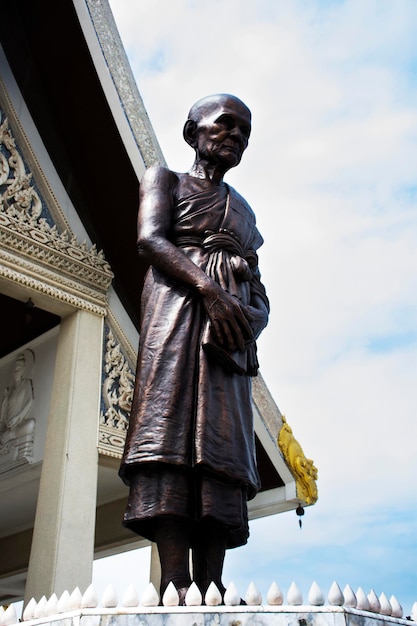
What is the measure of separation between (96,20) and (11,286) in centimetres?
222

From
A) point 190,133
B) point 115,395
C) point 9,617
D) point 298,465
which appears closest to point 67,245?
point 115,395

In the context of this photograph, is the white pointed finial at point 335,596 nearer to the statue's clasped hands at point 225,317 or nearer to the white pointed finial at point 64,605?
the white pointed finial at point 64,605

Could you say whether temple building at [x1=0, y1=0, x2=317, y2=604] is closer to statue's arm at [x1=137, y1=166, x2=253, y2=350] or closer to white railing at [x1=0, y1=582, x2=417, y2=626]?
statue's arm at [x1=137, y1=166, x2=253, y2=350]

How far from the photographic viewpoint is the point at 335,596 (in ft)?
5.40

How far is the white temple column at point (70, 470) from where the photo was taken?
5.00 metres

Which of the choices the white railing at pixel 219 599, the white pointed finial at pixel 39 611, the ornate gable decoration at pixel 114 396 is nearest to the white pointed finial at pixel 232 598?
the white railing at pixel 219 599

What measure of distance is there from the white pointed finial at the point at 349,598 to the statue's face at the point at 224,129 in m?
1.43

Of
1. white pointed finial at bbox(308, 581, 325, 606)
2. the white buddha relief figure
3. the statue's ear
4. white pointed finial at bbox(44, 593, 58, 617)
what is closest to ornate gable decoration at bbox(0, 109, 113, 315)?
the white buddha relief figure

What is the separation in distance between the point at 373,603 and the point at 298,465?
5902 millimetres

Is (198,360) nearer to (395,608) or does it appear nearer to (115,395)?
(395,608)

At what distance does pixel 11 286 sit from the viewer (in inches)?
226

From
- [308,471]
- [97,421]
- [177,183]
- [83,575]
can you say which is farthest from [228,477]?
[308,471]

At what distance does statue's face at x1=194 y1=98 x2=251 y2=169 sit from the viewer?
8.18ft

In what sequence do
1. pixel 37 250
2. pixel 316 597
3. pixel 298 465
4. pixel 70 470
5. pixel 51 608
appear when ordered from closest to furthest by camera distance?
1. pixel 316 597
2. pixel 51 608
3. pixel 70 470
4. pixel 37 250
5. pixel 298 465
